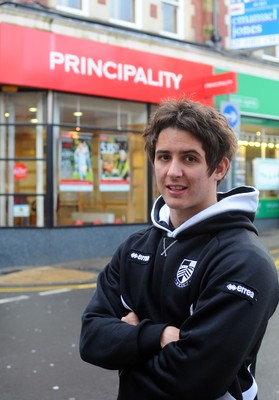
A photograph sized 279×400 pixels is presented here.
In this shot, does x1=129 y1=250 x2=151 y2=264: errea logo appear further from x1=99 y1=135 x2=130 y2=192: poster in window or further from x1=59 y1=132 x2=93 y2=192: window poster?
x1=99 y1=135 x2=130 y2=192: poster in window

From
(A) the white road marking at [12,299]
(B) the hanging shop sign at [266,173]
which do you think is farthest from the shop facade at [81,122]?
(B) the hanging shop sign at [266,173]

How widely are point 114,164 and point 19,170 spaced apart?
2.41 m

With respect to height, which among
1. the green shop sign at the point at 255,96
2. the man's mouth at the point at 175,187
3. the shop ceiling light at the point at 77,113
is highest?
the green shop sign at the point at 255,96

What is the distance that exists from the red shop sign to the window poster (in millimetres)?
829

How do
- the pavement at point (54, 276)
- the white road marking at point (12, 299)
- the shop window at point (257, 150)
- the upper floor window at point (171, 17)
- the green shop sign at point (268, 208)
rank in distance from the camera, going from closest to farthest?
the white road marking at point (12, 299) → the pavement at point (54, 276) → the upper floor window at point (171, 17) → the shop window at point (257, 150) → the green shop sign at point (268, 208)

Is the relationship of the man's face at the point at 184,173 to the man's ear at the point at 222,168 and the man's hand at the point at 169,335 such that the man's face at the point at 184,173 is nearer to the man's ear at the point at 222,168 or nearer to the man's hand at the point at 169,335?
the man's ear at the point at 222,168

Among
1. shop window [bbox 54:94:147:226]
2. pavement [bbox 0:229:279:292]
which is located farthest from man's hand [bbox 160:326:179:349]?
shop window [bbox 54:94:147:226]

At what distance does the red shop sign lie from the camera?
1190 cm

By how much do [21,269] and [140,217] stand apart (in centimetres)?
368

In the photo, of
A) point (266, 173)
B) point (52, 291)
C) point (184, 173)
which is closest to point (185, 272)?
point (184, 173)

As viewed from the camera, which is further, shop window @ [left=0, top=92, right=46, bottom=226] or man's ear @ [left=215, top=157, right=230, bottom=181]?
shop window @ [left=0, top=92, right=46, bottom=226]

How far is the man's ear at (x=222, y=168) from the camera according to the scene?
1.96 meters

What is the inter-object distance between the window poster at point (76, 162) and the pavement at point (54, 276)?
177 cm

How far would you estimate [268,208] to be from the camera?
1703cm
